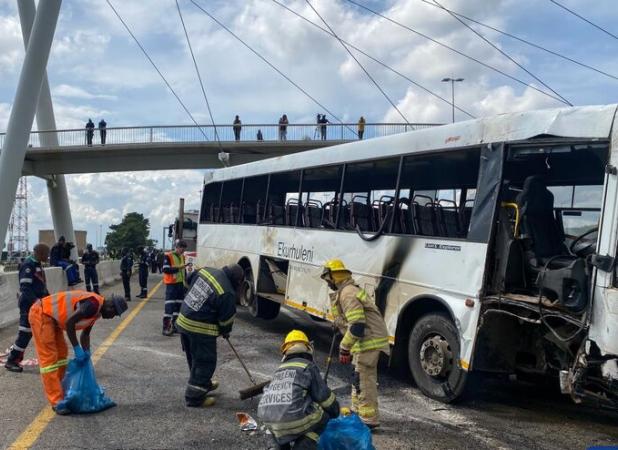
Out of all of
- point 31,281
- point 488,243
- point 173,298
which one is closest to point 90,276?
point 173,298

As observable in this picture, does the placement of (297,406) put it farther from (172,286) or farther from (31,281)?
(172,286)

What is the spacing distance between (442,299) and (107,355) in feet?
15.7

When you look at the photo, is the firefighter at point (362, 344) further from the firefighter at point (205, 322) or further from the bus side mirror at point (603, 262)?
the bus side mirror at point (603, 262)

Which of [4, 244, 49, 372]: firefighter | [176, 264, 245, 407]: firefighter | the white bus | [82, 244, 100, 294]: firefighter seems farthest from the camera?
[82, 244, 100, 294]: firefighter

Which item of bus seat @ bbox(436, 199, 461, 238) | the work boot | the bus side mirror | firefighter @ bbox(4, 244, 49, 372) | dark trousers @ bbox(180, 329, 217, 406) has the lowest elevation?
the work boot

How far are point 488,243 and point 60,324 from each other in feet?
14.2

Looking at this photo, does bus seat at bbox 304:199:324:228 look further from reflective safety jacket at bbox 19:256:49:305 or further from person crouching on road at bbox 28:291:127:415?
person crouching on road at bbox 28:291:127:415

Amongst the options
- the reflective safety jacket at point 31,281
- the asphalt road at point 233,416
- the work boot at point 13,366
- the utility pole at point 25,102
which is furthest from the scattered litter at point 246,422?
the utility pole at point 25,102

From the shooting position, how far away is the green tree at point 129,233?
8900 centimetres

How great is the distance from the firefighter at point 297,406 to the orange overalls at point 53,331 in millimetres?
2573

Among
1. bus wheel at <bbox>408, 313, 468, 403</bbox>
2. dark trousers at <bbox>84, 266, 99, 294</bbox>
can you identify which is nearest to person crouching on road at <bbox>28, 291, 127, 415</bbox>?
bus wheel at <bbox>408, 313, 468, 403</bbox>

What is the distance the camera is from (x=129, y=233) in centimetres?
9012

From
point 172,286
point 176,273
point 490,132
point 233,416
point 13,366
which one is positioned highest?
point 490,132

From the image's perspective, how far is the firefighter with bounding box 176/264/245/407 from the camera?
599 cm
